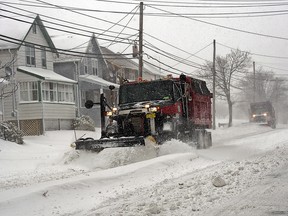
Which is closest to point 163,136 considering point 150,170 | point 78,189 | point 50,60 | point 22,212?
point 150,170

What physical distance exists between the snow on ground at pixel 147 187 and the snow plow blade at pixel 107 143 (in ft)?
0.57

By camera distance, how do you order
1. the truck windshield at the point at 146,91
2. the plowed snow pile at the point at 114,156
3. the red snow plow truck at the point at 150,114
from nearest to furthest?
1. the plowed snow pile at the point at 114,156
2. the red snow plow truck at the point at 150,114
3. the truck windshield at the point at 146,91

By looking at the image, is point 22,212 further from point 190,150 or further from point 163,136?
point 190,150

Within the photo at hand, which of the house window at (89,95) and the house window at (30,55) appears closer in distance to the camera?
the house window at (30,55)

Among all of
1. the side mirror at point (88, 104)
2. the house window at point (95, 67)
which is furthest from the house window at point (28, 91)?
the side mirror at point (88, 104)

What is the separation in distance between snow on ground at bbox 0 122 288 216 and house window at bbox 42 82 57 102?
17.8 meters

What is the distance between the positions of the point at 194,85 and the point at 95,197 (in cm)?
963

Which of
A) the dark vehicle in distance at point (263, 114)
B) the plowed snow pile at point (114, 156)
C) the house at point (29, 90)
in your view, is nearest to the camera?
the plowed snow pile at point (114, 156)

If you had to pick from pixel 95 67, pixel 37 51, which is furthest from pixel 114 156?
pixel 95 67

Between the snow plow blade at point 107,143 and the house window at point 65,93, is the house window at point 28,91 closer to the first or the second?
the house window at point 65,93

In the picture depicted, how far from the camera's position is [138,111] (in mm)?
12930

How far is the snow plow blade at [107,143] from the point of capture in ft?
37.7

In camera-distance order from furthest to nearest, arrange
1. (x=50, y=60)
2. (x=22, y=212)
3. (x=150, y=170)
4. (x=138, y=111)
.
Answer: (x=50, y=60), (x=138, y=111), (x=150, y=170), (x=22, y=212)

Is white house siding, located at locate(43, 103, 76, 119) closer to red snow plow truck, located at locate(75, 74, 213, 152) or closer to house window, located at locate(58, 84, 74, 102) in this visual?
house window, located at locate(58, 84, 74, 102)
